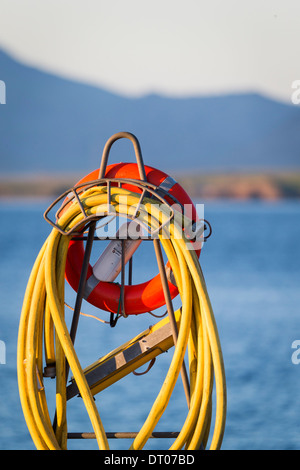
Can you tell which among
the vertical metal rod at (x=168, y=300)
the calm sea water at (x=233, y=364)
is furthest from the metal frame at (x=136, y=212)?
the calm sea water at (x=233, y=364)

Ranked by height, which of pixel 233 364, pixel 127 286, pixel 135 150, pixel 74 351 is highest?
pixel 233 364

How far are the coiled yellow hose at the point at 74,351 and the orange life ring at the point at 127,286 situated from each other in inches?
5.3

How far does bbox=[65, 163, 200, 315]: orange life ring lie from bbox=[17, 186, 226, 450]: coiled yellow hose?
0.14 m

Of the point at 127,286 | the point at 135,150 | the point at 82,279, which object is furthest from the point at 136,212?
the point at 127,286

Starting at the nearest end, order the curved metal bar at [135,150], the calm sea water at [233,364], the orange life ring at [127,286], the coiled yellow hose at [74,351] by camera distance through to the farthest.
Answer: the coiled yellow hose at [74,351], the curved metal bar at [135,150], the orange life ring at [127,286], the calm sea water at [233,364]

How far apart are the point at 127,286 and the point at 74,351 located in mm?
406

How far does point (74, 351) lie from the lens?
2.69 metres

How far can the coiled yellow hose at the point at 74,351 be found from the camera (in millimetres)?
2586

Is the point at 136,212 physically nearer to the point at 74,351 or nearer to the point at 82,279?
the point at 82,279

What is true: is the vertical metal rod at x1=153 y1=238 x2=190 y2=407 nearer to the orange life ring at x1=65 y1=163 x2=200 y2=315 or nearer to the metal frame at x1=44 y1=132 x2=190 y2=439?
→ the metal frame at x1=44 y1=132 x2=190 y2=439
